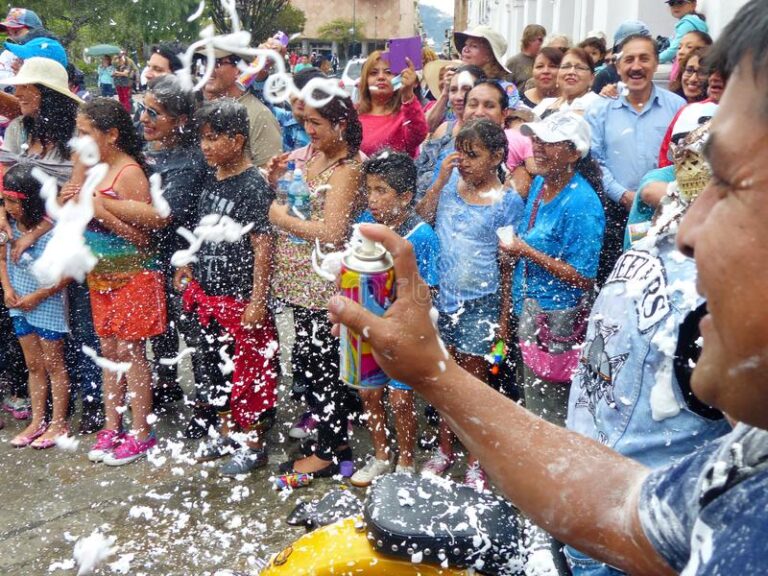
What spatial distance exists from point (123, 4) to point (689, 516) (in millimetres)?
17338

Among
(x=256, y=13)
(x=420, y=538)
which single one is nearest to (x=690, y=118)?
(x=420, y=538)

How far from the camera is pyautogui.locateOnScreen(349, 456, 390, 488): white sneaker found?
12.5ft

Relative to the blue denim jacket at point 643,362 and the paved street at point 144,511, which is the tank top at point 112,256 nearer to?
the paved street at point 144,511

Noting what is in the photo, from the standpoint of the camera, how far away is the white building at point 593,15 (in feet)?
19.2

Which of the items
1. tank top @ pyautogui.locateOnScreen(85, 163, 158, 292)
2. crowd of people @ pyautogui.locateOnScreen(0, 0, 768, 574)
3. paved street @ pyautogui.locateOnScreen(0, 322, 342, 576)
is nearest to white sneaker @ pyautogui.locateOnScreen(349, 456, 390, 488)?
crowd of people @ pyautogui.locateOnScreen(0, 0, 768, 574)

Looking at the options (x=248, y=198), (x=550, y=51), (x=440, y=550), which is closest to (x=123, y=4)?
(x=550, y=51)

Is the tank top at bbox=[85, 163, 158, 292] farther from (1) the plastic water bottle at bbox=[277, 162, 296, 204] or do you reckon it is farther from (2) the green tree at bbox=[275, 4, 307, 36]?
(2) the green tree at bbox=[275, 4, 307, 36]

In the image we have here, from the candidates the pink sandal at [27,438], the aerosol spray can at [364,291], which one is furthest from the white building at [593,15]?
the pink sandal at [27,438]

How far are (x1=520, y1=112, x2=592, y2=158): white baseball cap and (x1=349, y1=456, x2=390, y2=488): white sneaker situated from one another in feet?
5.81

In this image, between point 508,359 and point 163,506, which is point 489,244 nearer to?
point 508,359

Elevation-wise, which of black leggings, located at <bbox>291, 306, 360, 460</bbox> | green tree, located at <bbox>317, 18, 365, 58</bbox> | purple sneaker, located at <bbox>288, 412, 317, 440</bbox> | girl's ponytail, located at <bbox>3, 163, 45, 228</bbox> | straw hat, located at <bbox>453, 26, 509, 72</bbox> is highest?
straw hat, located at <bbox>453, 26, 509, 72</bbox>

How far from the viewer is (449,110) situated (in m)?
5.00

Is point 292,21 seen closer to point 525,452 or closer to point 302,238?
point 302,238

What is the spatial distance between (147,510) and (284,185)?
170 centimetres
